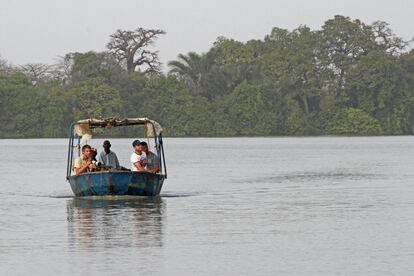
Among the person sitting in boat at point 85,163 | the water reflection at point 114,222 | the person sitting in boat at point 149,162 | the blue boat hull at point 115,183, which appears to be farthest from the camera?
the person sitting in boat at point 149,162

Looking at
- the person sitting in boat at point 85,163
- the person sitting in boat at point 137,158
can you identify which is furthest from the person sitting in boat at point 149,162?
the person sitting in boat at point 85,163

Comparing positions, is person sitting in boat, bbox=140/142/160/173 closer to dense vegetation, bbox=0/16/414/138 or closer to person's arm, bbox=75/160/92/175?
person's arm, bbox=75/160/92/175

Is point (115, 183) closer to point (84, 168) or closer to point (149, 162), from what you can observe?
point (84, 168)

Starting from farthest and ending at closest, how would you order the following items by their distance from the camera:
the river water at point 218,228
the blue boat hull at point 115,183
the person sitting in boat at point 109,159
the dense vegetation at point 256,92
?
the dense vegetation at point 256,92, the person sitting in boat at point 109,159, the blue boat hull at point 115,183, the river water at point 218,228

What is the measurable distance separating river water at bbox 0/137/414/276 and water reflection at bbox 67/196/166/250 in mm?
22

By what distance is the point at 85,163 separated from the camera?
100.0ft

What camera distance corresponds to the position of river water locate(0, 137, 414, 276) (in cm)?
1805

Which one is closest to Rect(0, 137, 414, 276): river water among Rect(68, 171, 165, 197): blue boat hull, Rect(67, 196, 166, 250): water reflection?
Rect(67, 196, 166, 250): water reflection

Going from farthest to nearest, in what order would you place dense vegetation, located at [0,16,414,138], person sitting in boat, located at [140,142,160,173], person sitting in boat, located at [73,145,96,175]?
1. dense vegetation, located at [0,16,414,138]
2. person sitting in boat, located at [140,142,160,173]
3. person sitting in boat, located at [73,145,96,175]

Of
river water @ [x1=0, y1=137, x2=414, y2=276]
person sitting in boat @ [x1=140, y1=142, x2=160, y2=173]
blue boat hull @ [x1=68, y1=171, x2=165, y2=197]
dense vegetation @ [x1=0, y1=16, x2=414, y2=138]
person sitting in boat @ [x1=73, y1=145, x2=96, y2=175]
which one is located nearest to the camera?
river water @ [x1=0, y1=137, x2=414, y2=276]

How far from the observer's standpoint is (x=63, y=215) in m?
27.2

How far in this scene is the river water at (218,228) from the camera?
18.0 metres

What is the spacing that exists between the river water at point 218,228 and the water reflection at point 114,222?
0.9 inches

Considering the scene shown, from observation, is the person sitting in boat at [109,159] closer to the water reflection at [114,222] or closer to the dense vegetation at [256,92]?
the water reflection at [114,222]
